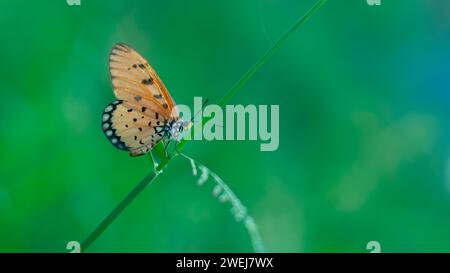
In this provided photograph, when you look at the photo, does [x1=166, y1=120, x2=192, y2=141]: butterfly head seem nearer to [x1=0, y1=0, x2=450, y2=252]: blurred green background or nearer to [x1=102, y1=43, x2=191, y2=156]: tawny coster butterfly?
[x1=102, y1=43, x2=191, y2=156]: tawny coster butterfly

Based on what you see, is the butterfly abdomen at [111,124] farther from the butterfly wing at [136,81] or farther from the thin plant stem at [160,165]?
the thin plant stem at [160,165]

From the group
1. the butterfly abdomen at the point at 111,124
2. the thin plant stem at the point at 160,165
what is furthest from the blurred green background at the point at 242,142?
the thin plant stem at the point at 160,165

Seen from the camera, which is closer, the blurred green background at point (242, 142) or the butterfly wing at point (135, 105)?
the butterfly wing at point (135, 105)

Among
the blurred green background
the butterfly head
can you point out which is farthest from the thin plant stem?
the blurred green background

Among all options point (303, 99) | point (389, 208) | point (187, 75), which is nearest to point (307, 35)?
point (303, 99)

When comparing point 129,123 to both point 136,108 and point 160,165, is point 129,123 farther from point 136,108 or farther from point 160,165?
point 160,165

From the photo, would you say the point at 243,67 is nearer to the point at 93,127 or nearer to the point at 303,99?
the point at 303,99

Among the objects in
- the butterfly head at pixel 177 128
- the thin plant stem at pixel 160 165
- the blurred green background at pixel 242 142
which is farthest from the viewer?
the blurred green background at pixel 242 142
